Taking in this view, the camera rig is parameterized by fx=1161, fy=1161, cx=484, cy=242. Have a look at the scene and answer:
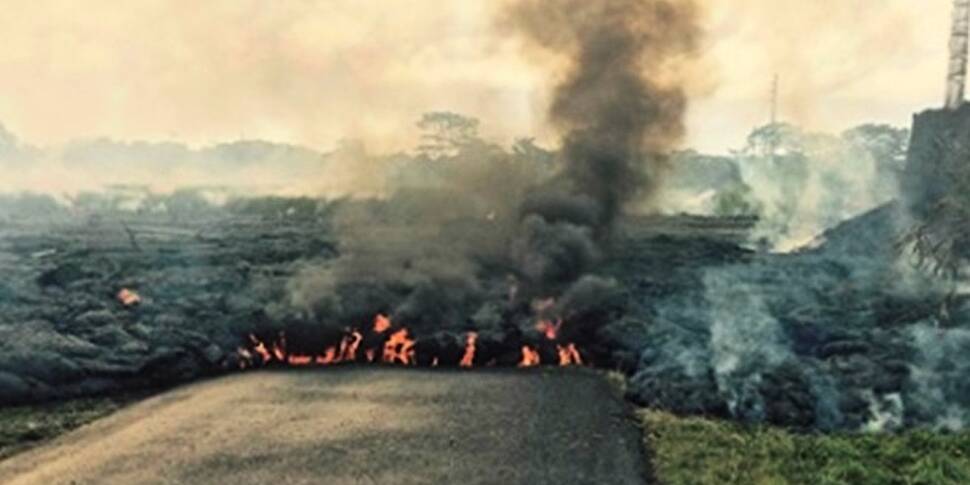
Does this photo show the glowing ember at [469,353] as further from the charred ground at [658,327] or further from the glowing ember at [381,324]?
the glowing ember at [381,324]

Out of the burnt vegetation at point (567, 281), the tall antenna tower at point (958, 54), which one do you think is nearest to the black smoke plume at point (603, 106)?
the burnt vegetation at point (567, 281)

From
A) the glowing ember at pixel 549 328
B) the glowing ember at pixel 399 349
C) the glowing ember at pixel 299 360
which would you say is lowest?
the glowing ember at pixel 299 360

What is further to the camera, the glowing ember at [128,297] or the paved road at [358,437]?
the glowing ember at [128,297]

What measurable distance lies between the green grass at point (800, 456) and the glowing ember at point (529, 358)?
1300 centimetres

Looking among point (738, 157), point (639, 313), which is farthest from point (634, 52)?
point (738, 157)

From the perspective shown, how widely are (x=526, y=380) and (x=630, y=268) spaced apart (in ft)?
105

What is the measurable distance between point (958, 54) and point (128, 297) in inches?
2277

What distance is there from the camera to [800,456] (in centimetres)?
3130

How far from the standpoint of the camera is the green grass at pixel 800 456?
95.8 ft

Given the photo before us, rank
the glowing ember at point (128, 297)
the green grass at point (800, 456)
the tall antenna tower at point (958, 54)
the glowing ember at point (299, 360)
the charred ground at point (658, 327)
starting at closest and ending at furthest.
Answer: the green grass at point (800, 456)
the charred ground at point (658, 327)
the glowing ember at point (299, 360)
the glowing ember at point (128, 297)
the tall antenna tower at point (958, 54)

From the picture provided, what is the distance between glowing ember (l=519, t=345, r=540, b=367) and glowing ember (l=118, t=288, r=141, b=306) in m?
19.2

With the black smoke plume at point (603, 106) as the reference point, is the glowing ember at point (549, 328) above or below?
below

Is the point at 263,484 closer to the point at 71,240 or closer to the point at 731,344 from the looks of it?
the point at 731,344

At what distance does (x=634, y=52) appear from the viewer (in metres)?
69.6
